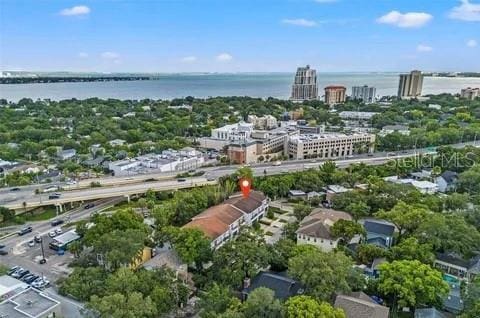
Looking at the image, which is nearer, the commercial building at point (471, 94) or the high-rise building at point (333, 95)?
the commercial building at point (471, 94)

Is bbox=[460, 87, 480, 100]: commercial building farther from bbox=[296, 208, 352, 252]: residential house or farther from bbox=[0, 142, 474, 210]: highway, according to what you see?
bbox=[296, 208, 352, 252]: residential house

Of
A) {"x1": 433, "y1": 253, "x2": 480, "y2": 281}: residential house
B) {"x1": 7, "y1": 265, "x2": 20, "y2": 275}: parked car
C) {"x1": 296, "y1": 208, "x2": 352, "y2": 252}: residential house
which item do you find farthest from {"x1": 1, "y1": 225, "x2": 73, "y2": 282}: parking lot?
{"x1": 433, "y1": 253, "x2": 480, "y2": 281}: residential house

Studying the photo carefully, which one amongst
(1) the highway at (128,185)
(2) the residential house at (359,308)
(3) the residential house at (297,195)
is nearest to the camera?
(2) the residential house at (359,308)

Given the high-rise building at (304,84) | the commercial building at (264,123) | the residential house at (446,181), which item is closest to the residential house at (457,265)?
the residential house at (446,181)

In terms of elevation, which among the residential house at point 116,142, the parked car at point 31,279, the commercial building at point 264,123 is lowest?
the parked car at point 31,279

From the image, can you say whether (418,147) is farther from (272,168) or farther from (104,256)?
(104,256)

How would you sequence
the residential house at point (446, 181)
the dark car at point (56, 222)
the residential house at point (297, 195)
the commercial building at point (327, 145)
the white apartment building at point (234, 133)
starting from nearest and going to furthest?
the dark car at point (56, 222)
the residential house at point (297, 195)
the residential house at point (446, 181)
the commercial building at point (327, 145)
the white apartment building at point (234, 133)

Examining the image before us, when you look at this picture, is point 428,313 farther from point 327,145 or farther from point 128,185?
point 327,145

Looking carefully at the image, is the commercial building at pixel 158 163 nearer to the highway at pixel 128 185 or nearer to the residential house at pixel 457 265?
the highway at pixel 128 185
